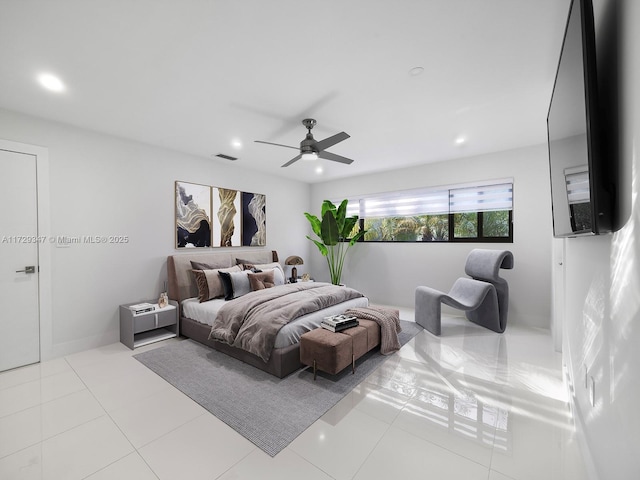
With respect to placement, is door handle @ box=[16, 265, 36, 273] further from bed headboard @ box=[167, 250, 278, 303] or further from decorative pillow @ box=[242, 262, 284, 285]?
decorative pillow @ box=[242, 262, 284, 285]

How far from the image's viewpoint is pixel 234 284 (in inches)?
153

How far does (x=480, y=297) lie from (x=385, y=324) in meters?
1.53

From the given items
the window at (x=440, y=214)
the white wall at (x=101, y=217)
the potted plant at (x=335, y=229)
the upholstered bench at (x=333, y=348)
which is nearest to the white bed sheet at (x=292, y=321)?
the upholstered bench at (x=333, y=348)

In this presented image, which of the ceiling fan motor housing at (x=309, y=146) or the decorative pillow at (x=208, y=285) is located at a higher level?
the ceiling fan motor housing at (x=309, y=146)

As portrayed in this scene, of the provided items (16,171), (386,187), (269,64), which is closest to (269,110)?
(269,64)

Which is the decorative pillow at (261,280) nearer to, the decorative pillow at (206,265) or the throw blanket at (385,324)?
the decorative pillow at (206,265)

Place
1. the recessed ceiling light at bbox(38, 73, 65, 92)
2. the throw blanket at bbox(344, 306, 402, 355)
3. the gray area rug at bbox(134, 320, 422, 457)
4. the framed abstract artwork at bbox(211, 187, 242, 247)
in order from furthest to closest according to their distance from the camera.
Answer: the framed abstract artwork at bbox(211, 187, 242, 247) → the throw blanket at bbox(344, 306, 402, 355) → the recessed ceiling light at bbox(38, 73, 65, 92) → the gray area rug at bbox(134, 320, 422, 457)

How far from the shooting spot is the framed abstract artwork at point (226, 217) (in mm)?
4660

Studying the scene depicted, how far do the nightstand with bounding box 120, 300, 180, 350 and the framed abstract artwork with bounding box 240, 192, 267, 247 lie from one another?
1767 mm

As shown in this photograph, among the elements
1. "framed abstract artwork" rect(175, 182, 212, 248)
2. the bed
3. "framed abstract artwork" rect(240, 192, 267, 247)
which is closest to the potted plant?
"framed abstract artwork" rect(240, 192, 267, 247)

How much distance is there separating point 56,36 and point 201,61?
89 centimetres

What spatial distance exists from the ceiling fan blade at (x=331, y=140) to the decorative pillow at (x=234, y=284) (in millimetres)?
2146

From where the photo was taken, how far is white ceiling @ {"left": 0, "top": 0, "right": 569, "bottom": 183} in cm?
166

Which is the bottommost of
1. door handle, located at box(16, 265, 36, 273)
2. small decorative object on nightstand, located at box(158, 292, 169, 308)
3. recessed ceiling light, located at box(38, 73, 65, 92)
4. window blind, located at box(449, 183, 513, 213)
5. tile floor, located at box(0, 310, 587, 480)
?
tile floor, located at box(0, 310, 587, 480)
